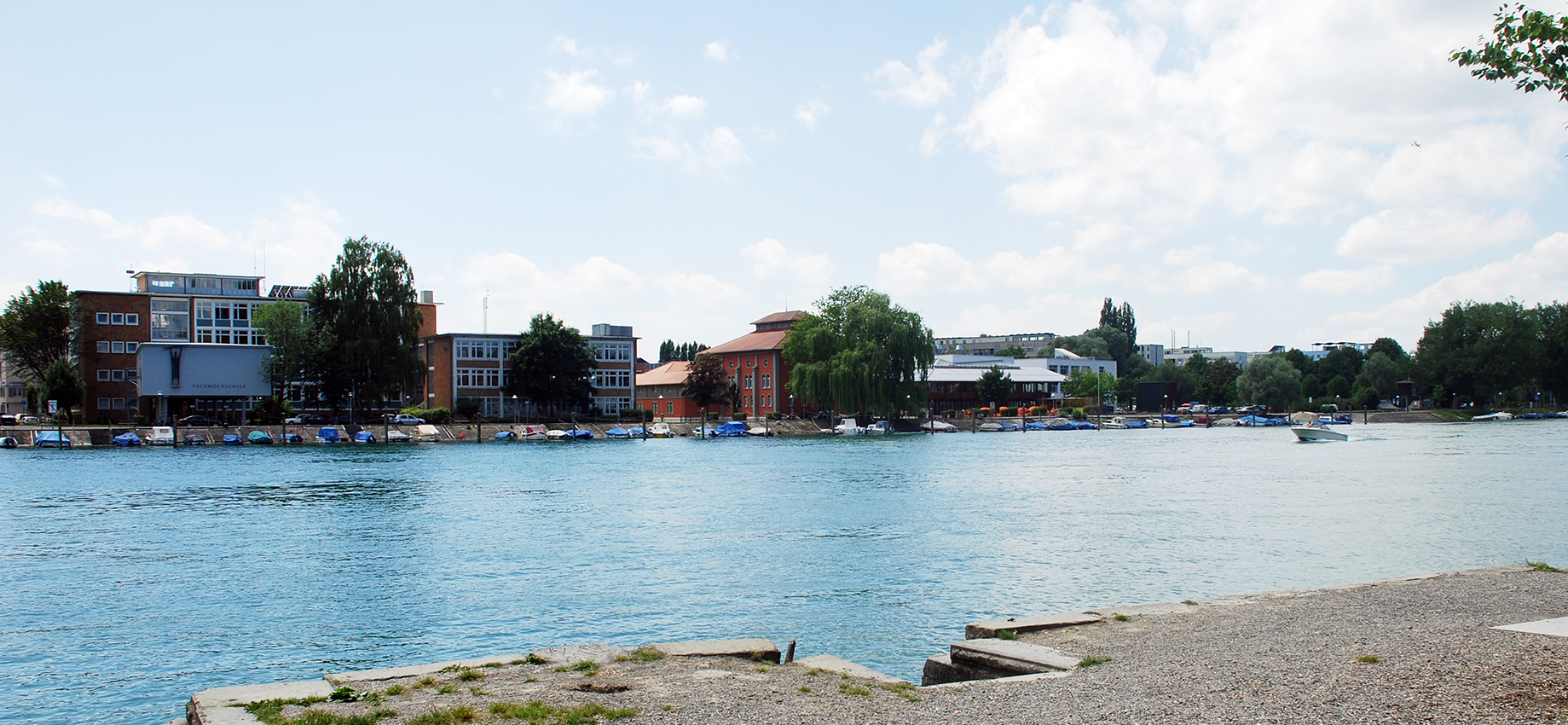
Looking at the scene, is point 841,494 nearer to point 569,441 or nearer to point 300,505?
point 300,505

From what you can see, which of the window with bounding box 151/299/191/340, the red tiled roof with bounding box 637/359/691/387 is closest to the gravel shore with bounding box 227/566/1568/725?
the window with bounding box 151/299/191/340

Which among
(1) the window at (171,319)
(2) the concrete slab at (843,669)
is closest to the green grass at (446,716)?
(2) the concrete slab at (843,669)

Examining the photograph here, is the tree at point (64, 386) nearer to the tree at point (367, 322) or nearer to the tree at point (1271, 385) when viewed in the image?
the tree at point (367, 322)

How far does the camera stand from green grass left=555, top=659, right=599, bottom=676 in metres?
10.3

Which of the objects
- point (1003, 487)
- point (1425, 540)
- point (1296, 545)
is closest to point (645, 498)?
point (1003, 487)

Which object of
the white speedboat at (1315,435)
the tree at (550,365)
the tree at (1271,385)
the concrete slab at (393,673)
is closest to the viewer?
the concrete slab at (393,673)

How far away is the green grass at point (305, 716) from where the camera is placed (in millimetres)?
8086

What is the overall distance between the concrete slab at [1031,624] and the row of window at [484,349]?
90.6 m

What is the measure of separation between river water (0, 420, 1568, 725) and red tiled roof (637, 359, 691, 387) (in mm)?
68126

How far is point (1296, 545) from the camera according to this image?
2464 centimetres

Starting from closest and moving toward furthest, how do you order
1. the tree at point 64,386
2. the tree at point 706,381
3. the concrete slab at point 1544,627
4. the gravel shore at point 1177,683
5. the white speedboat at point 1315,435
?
the gravel shore at point 1177,683, the concrete slab at point 1544,627, the tree at point 64,386, the white speedboat at point 1315,435, the tree at point 706,381

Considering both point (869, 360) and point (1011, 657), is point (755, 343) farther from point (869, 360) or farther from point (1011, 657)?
point (1011, 657)

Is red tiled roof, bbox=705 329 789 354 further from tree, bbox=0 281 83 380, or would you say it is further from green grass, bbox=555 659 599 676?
green grass, bbox=555 659 599 676

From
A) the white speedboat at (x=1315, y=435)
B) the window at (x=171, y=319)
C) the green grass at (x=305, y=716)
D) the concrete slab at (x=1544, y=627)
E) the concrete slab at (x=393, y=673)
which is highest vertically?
the window at (x=171, y=319)
